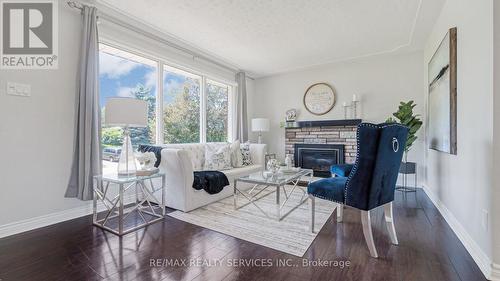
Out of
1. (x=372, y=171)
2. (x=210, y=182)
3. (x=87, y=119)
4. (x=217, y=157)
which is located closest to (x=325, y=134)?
(x=217, y=157)

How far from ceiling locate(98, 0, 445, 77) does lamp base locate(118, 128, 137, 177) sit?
1.58 metres

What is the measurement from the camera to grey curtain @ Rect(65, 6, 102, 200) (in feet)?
8.26

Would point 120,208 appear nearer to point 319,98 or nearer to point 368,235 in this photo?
point 368,235

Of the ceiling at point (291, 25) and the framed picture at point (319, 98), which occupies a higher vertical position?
the ceiling at point (291, 25)

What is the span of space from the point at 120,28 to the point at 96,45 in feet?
1.77

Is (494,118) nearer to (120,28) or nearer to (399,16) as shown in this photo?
(399,16)

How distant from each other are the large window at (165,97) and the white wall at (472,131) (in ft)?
12.2

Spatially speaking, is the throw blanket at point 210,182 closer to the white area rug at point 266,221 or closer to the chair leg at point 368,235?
the white area rug at point 266,221

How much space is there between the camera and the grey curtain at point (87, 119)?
99.1 inches

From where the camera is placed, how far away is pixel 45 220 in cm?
236

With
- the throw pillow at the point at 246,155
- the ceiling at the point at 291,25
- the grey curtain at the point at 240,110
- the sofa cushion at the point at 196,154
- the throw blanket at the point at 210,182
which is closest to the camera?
the ceiling at the point at 291,25

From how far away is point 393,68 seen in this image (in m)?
4.31

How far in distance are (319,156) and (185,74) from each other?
3218 mm

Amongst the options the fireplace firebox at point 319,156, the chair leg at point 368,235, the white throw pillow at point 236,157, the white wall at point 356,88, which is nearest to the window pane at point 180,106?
the white throw pillow at point 236,157
